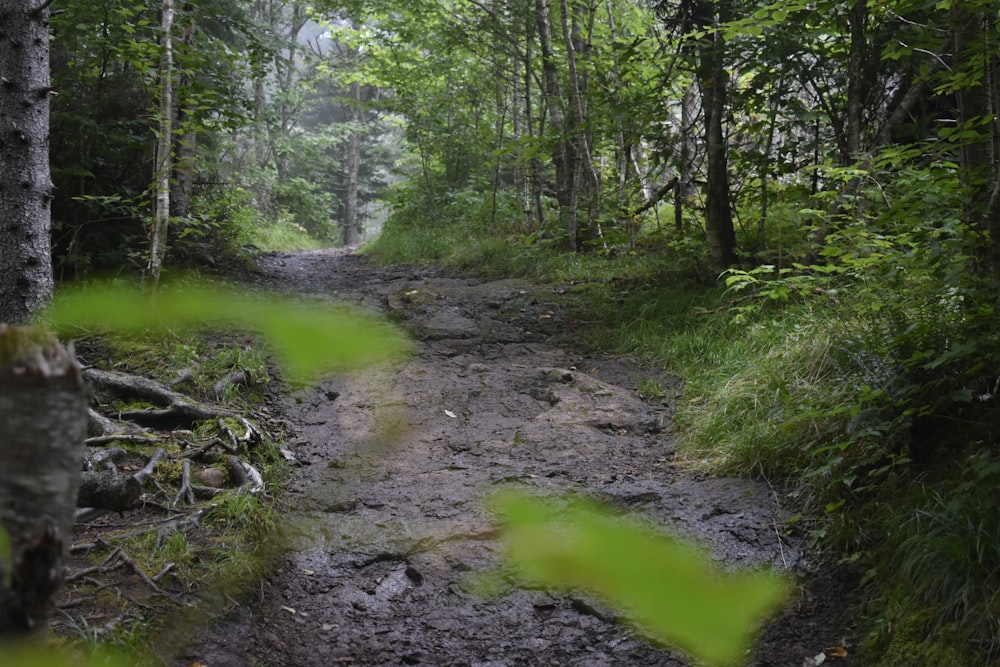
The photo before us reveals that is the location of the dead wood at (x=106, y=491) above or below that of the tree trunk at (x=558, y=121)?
below

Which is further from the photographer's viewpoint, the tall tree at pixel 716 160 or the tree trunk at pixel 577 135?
the tree trunk at pixel 577 135

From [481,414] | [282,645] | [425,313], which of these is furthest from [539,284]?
[282,645]

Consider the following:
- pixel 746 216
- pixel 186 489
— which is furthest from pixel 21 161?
pixel 746 216

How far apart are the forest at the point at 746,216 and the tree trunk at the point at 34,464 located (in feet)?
10.2

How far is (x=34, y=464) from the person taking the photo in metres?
0.74

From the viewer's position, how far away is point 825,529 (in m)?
3.74

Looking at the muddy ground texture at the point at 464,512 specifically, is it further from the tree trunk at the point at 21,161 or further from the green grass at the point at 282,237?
the green grass at the point at 282,237

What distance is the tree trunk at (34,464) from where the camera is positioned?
732 millimetres

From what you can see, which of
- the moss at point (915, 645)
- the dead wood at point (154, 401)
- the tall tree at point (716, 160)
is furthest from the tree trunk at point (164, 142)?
the moss at point (915, 645)

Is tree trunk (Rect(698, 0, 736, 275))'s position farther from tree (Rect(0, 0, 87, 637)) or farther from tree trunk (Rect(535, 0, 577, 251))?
tree (Rect(0, 0, 87, 637))

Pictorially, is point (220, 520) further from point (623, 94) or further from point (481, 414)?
point (623, 94)

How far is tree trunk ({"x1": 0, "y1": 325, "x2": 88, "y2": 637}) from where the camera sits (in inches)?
28.8

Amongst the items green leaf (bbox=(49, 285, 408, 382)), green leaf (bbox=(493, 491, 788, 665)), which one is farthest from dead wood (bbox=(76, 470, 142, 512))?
green leaf (bbox=(49, 285, 408, 382))

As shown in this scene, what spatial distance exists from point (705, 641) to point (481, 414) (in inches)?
187
